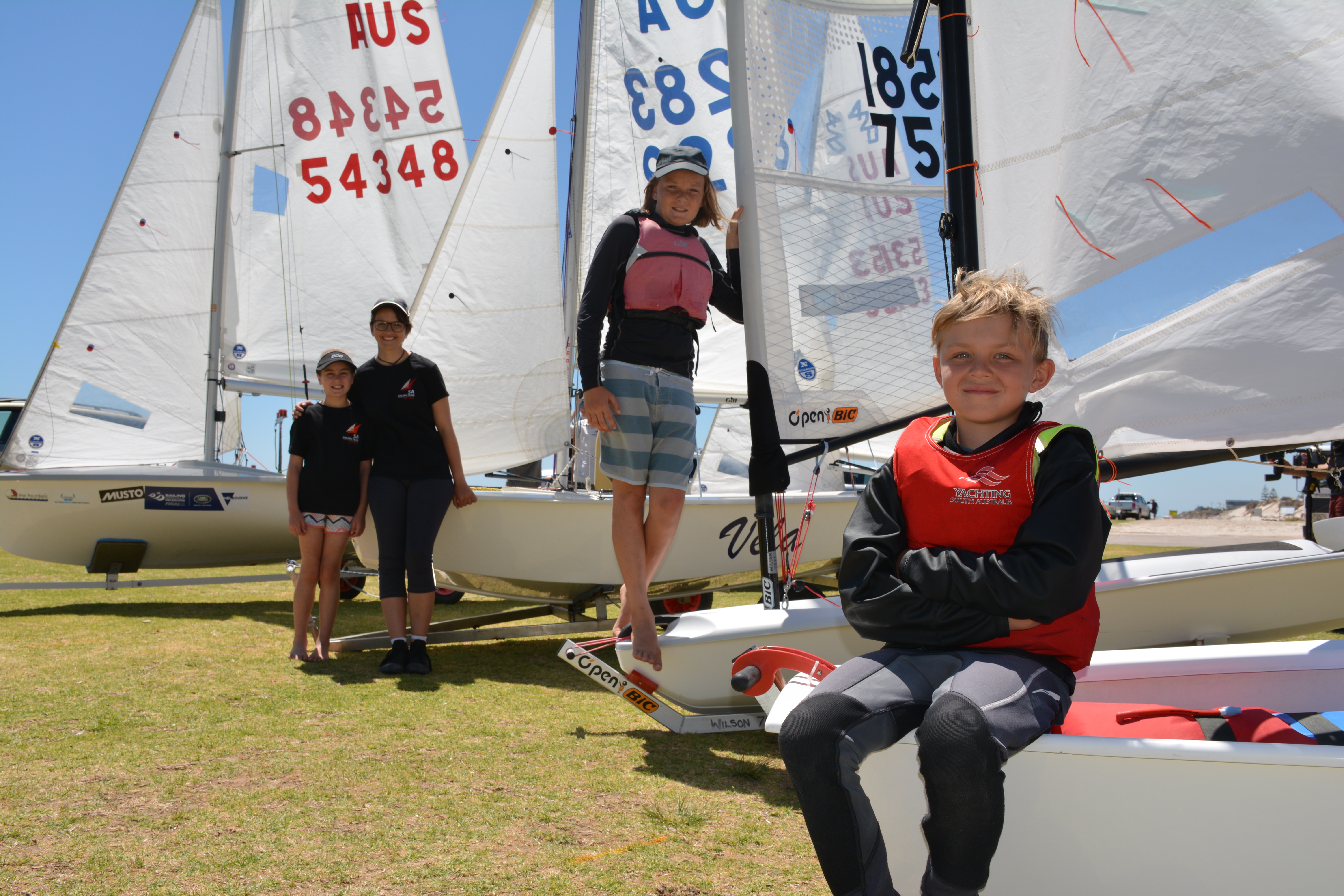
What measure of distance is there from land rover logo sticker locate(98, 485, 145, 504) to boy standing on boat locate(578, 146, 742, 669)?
15.0 feet

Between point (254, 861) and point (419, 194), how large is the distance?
6.85 metres

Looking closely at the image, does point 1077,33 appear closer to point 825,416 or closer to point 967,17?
point 967,17

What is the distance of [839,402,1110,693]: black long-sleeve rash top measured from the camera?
3.90 ft

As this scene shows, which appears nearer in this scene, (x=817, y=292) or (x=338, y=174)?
(x=817, y=292)

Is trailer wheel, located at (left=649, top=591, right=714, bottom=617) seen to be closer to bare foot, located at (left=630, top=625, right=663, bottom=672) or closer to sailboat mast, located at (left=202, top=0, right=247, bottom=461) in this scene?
bare foot, located at (left=630, top=625, right=663, bottom=672)

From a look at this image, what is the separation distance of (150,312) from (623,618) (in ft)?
19.4

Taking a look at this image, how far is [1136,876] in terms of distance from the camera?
106cm

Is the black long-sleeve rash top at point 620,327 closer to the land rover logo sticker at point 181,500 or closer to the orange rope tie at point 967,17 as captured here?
the orange rope tie at point 967,17

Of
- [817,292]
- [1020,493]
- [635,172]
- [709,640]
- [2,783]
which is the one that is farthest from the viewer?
[635,172]

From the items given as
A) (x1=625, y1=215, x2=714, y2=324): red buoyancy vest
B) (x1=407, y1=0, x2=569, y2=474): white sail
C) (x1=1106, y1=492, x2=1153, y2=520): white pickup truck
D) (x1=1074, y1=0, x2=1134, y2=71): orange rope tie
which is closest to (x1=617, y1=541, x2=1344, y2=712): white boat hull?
(x1=625, y1=215, x2=714, y2=324): red buoyancy vest

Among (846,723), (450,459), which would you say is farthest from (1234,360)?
(450,459)

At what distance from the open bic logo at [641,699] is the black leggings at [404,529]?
4.22 feet

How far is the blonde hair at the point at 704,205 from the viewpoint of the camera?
2.54 m

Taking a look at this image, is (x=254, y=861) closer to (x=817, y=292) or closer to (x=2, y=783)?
(x=2, y=783)
